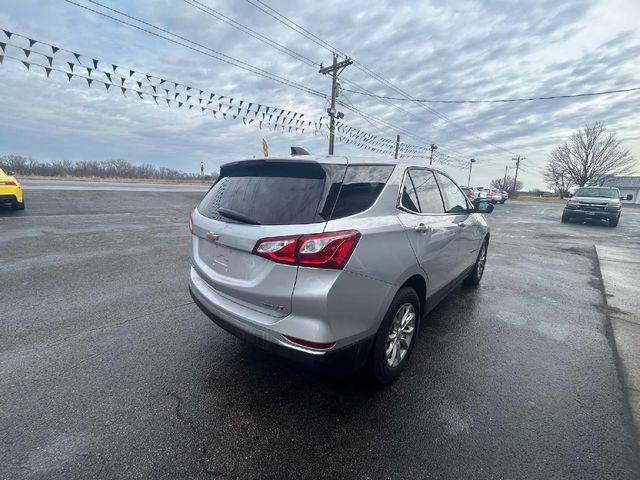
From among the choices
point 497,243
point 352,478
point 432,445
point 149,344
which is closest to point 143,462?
point 352,478

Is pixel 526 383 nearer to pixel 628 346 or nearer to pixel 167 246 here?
pixel 628 346

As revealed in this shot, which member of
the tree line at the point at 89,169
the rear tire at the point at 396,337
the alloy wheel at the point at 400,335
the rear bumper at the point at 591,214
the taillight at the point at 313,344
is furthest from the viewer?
the tree line at the point at 89,169

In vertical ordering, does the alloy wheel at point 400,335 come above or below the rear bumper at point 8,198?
below

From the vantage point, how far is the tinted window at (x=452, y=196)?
3532 mm

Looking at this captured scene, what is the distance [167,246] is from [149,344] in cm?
450

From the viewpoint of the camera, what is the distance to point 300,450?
187 cm

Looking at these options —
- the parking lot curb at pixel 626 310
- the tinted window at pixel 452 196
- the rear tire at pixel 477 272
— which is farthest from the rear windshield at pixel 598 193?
Answer: the tinted window at pixel 452 196

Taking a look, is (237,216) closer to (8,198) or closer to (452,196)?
(452,196)

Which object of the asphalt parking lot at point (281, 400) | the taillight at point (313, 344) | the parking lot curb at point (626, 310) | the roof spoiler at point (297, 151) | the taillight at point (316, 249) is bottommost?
the asphalt parking lot at point (281, 400)

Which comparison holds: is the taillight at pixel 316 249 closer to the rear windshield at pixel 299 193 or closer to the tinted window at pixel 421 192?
the rear windshield at pixel 299 193

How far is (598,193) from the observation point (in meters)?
15.5

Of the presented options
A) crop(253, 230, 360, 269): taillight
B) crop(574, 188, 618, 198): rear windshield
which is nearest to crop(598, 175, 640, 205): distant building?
crop(574, 188, 618, 198): rear windshield

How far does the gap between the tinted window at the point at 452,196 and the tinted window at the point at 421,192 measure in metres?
0.22

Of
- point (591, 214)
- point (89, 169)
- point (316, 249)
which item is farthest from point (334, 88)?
point (89, 169)
